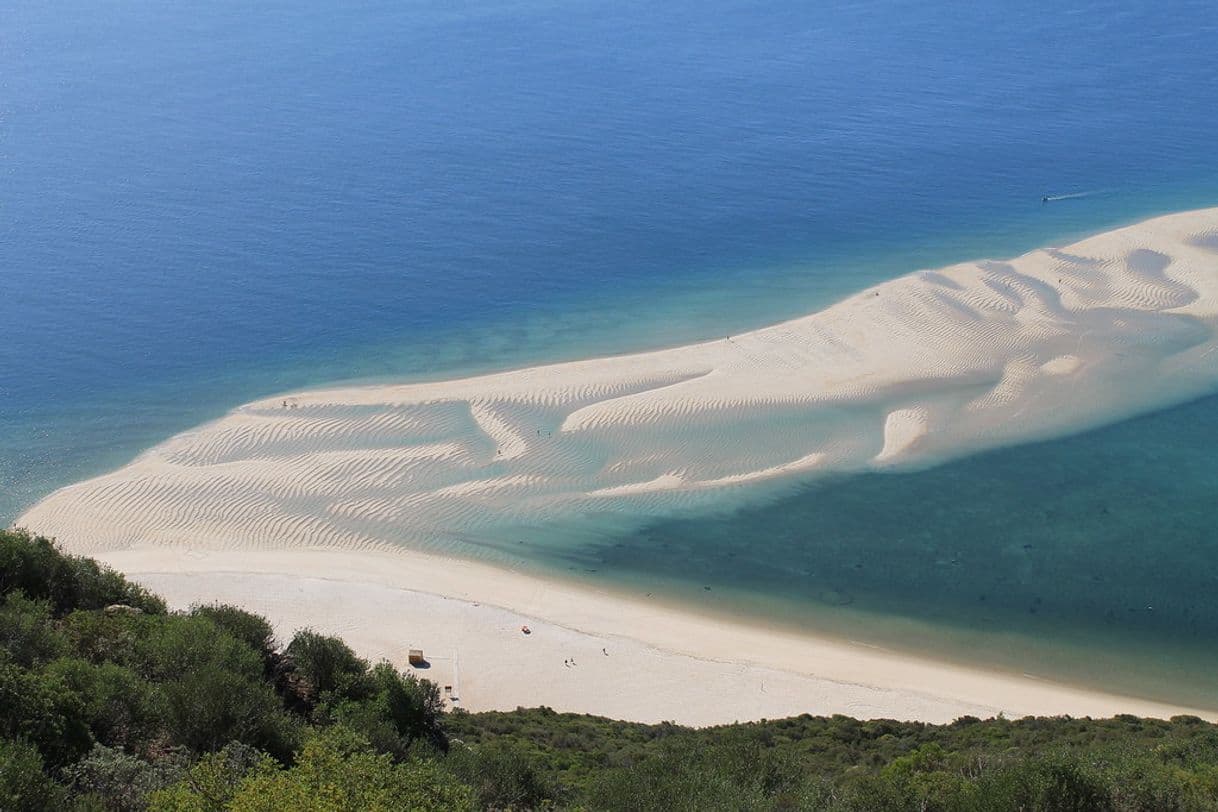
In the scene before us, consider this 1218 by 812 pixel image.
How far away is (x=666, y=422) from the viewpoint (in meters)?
36.1

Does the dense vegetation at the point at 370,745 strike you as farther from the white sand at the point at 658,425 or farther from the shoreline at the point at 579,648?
the white sand at the point at 658,425

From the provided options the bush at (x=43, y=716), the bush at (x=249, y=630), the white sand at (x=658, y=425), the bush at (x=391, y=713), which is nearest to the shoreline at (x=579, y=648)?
the white sand at (x=658, y=425)

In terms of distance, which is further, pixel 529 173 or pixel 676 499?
pixel 529 173

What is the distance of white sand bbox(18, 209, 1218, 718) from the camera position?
3141 cm

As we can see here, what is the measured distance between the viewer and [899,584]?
28297mm

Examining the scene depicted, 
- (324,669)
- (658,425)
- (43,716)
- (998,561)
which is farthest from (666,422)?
(43,716)

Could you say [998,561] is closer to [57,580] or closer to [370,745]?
[370,745]

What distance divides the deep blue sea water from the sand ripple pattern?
1.80 metres

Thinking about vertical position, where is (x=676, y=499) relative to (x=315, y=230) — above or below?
below

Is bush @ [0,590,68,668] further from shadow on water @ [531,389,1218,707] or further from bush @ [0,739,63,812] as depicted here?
shadow on water @ [531,389,1218,707]

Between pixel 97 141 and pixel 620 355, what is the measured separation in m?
38.1

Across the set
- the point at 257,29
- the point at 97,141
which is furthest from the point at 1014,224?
the point at 257,29

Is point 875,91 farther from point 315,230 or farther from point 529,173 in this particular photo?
point 315,230

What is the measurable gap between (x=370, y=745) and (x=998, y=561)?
18067 mm
